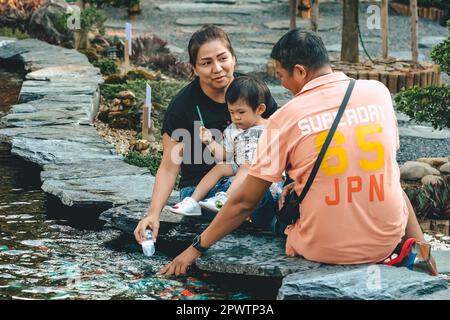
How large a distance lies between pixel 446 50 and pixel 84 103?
303cm

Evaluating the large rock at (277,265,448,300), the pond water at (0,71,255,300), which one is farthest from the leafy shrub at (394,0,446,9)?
the large rock at (277,265,448,300)

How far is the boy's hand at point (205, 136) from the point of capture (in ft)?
15.6

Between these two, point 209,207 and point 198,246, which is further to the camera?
point 209,207

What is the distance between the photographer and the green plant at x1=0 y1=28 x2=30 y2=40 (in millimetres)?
11664

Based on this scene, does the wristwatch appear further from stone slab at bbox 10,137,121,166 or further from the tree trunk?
the tree trunk

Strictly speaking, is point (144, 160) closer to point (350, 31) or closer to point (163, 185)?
point (163, 185)

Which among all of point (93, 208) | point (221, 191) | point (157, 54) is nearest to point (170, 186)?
point (221, 191)

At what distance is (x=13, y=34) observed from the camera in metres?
11.8

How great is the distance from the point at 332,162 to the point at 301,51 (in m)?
0.49

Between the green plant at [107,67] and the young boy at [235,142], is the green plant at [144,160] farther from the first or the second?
the green plant at [107,67]

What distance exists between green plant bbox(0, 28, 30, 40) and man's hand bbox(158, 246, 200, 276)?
7.75 metres


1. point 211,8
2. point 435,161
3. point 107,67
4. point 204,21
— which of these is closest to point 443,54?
point 435,161

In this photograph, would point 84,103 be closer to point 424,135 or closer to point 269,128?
point 424,135

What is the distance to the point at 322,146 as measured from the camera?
393cm
